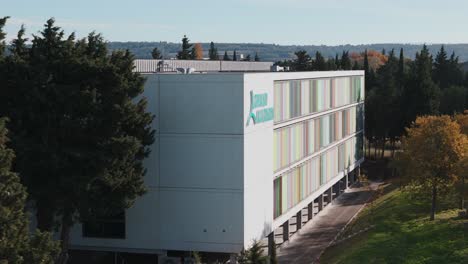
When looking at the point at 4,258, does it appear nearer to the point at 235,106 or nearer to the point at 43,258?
the point at 43,258

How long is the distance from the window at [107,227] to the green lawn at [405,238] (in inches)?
463

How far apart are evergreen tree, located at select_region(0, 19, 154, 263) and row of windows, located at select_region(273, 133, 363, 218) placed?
12778 mm

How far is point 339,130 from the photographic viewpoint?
5962 cm

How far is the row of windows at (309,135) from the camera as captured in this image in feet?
139

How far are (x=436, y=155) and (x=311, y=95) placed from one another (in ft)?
32.1

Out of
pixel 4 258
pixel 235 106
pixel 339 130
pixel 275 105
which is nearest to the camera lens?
pixel 4 258

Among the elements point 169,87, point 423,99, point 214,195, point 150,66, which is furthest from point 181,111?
point 423,99

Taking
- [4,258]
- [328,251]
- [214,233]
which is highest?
[4,258]

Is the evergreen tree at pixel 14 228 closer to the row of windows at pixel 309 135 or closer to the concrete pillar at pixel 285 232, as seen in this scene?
the row of windows at pixel 309 135

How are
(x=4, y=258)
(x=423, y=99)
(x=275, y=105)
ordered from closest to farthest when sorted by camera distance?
(x=4, y=258), (x=275, y=105), (x=423, y=99)

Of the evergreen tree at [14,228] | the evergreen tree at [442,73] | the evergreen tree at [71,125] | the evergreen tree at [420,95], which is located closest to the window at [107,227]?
the evergreen tree at [71,125]

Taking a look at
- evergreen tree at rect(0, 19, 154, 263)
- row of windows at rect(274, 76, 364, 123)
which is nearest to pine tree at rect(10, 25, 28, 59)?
evergreen tree at rect(0, 19, 154, 263)

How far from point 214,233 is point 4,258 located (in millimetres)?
14989

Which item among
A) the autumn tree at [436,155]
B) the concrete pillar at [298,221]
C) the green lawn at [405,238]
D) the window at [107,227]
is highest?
the autumn tree at [436,155]
